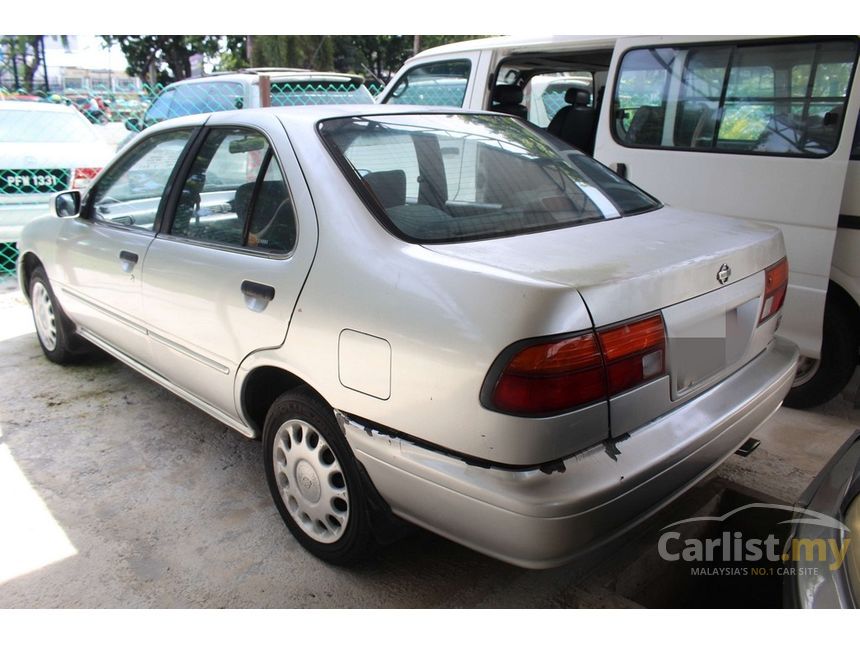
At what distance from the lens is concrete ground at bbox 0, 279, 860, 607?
236cm

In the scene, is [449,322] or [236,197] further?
[236,197]

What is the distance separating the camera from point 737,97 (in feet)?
12.0

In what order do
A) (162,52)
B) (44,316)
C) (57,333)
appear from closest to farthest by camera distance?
1. (57,333)
2. (44,316)
3. (162,52)

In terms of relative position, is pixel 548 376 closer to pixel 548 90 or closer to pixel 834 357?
pixel 834 357

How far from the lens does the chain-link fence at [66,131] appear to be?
624cm

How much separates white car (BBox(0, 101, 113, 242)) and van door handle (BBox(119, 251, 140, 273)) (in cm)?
370

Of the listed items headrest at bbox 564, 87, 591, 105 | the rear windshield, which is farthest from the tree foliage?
the rear windshield

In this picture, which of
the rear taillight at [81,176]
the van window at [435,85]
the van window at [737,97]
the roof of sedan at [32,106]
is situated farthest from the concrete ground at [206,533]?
the roof of sedan at [32,106]

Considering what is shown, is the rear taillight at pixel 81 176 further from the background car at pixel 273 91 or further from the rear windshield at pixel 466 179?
the rear windshield at pixel 466 179

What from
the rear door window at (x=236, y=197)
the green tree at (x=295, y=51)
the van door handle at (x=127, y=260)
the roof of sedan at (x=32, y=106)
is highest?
the green tree at (x=295, y=51)

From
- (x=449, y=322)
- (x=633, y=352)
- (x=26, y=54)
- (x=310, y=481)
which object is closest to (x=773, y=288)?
(x=633, y=352)

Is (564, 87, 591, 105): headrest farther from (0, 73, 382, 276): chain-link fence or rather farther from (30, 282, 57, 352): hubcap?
(30, 282, 57, 352): hubcap

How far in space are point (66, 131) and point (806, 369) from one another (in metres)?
6.82

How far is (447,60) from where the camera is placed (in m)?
5.21
